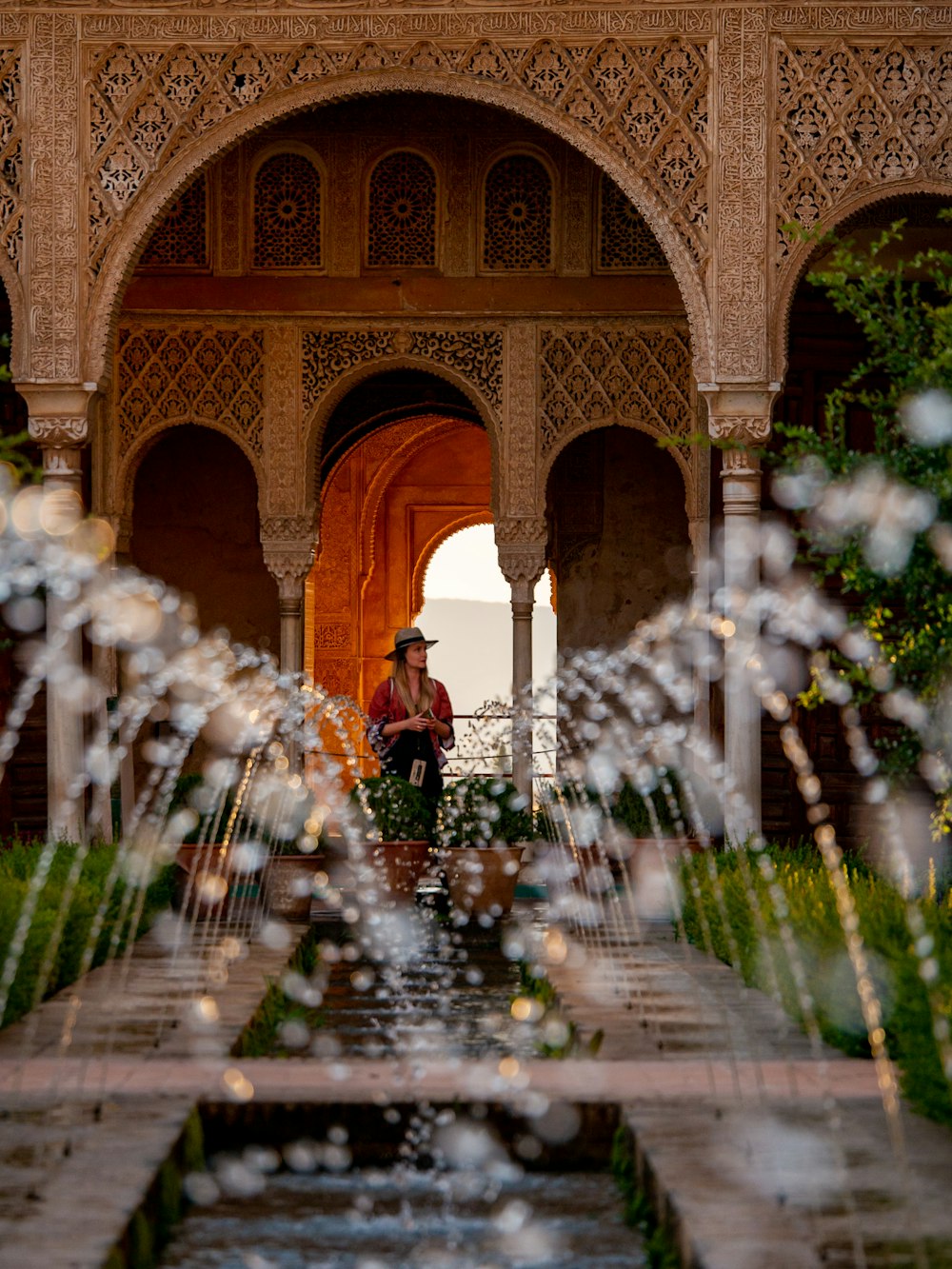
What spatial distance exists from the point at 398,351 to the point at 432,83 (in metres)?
3.65

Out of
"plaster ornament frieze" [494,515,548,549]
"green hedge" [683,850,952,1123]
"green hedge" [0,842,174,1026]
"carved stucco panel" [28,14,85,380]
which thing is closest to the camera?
"green hedge" [683,850,952,1123]

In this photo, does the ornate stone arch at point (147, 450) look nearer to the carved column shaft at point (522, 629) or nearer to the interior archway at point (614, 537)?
the carved column shaft at point (522, 629)

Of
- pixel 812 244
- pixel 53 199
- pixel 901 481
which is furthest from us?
pixel 53 199

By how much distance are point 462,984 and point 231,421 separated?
6.37m

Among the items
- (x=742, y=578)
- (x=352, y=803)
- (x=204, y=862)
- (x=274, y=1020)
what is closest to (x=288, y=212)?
(x=742, y=578)

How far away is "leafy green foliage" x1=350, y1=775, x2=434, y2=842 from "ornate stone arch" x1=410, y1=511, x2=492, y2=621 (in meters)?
11.2

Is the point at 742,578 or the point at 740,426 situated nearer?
the point at 740,426

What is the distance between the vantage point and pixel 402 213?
43.9 ft

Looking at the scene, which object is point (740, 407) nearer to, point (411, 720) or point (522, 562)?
point (411, 720)

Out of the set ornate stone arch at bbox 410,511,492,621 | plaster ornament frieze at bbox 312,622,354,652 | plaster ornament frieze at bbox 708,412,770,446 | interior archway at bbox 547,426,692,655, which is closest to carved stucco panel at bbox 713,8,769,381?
plaster ornament frieze at bbox 708,412,770,446

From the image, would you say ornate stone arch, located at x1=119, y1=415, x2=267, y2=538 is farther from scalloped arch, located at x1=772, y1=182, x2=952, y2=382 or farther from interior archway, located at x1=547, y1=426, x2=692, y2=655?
scalloped arch, located at x1=772, y1=182, x2=952, y2=382

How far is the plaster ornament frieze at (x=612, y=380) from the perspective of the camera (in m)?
13.0

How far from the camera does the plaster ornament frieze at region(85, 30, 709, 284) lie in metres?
9.80

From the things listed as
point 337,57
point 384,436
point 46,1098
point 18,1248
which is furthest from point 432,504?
point 18,1248
